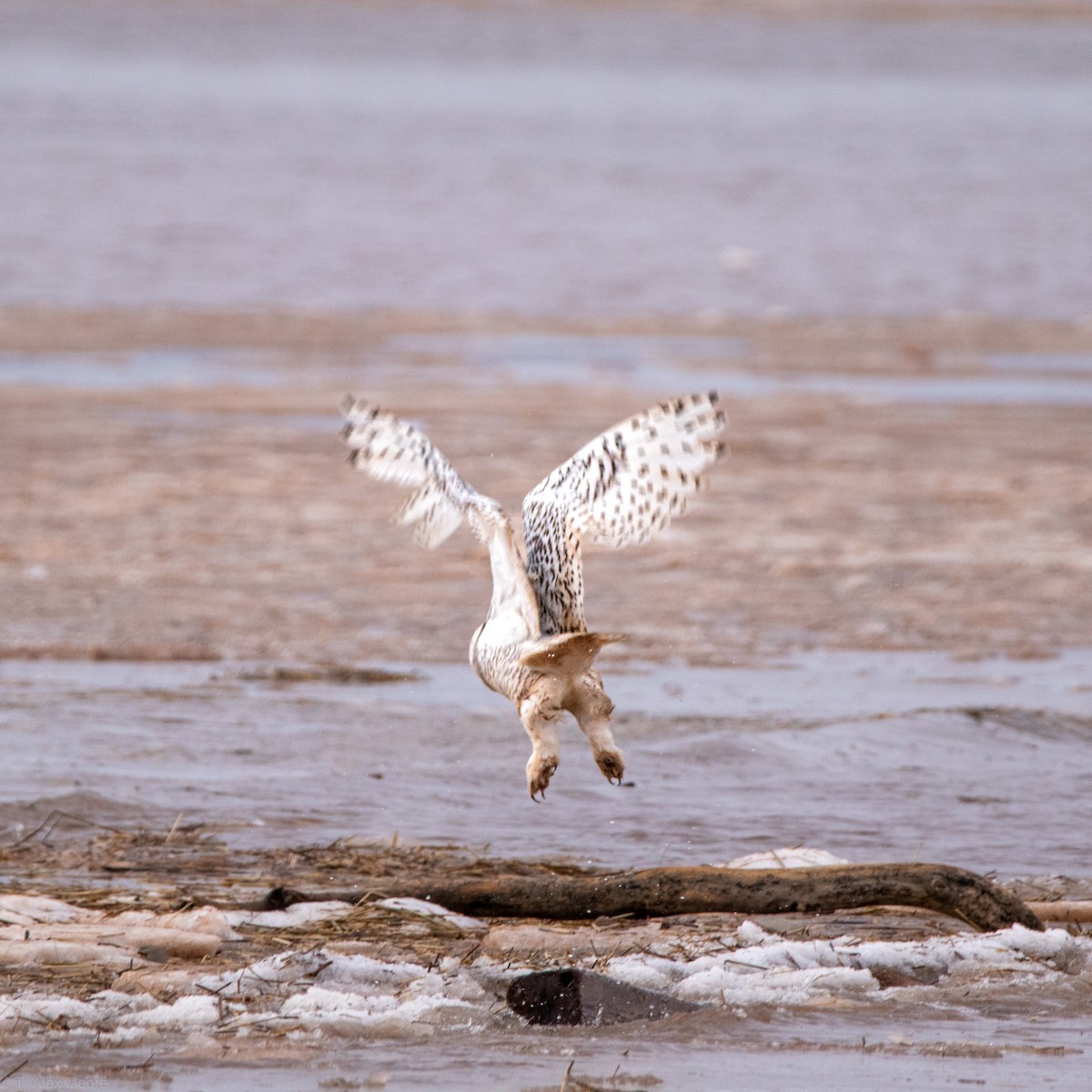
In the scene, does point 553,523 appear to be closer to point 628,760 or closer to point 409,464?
point 409,464

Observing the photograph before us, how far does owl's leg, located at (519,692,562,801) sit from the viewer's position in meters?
5.18

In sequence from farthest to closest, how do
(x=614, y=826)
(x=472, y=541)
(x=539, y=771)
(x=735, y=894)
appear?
(x=472, y=541), (x=614, y=826), (x=735, y=894), (x=539, y=771)

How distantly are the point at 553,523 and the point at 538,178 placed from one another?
29.7 meters

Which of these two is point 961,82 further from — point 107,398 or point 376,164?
point 107,398

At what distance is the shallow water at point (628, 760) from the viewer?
7305 millimetres

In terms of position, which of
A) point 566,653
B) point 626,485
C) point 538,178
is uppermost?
point 538,178

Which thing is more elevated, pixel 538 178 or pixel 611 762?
pixel 538 178

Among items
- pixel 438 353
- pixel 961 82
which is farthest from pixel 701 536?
pixel 961 82

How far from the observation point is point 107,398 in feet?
54.6

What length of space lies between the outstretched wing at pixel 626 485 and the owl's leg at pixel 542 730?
292 mm

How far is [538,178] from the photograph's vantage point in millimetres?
34750

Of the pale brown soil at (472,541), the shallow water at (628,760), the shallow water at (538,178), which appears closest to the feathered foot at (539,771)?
the shallow water at (628,760)

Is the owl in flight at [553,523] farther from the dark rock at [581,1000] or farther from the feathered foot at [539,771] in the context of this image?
the dark rock at [581,1000]

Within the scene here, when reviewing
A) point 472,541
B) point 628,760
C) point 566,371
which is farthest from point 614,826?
point 566,371
